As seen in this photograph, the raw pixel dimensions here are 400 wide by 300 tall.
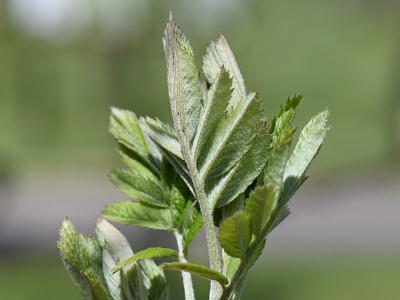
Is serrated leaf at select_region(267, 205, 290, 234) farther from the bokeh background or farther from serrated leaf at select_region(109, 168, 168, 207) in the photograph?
the bokeh background

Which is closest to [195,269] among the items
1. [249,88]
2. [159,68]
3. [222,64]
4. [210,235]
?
[210,235]

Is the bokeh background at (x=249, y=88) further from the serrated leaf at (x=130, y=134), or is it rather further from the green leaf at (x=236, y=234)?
the green leaf at (x=236, y=234)

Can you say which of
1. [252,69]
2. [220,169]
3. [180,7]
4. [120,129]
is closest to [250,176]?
[220,169]

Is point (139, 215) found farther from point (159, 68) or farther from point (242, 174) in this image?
point (159, 68)

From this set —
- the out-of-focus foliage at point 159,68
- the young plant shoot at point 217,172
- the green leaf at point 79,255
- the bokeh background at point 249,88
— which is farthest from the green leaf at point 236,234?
the out-of-focus foliage at point 159,68

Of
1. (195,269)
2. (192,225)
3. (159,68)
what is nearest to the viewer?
(195,269)

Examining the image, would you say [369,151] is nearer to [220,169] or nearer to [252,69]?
[252,69]
